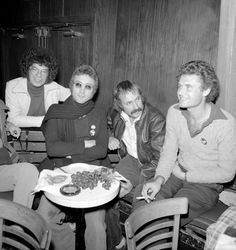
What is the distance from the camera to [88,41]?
4.20 meters

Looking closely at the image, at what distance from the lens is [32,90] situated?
144 inches

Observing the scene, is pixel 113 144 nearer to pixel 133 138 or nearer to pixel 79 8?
pixel 133 138

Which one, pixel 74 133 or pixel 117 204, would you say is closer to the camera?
pixel 74 133

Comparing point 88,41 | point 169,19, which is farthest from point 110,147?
point 88,41

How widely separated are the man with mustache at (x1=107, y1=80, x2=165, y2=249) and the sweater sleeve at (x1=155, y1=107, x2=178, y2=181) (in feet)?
0.50

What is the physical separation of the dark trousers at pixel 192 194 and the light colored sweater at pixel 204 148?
7 cm

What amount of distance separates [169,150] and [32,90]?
6.21ft

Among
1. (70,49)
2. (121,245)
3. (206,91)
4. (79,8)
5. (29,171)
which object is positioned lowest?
(121,245)

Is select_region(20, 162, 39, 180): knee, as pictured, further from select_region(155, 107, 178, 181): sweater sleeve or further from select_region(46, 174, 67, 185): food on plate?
select_region(155, 107, 178, 181): sweater sleeve

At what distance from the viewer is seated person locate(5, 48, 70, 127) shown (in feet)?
11.6

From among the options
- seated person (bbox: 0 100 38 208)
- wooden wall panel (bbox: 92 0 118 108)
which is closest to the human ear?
seated person (bbox: 0 100 38 208)

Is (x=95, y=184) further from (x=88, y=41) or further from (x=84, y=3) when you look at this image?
(x=84, y=3)

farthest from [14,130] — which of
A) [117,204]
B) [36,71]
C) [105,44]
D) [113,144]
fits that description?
[105,44]

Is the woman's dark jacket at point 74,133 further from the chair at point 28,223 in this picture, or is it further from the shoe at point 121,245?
the chair at point 28,223
